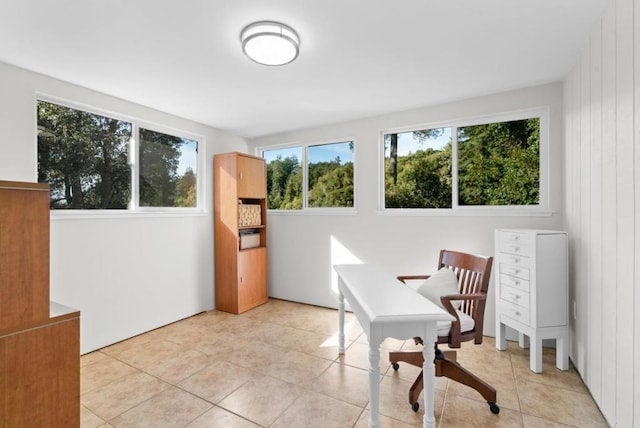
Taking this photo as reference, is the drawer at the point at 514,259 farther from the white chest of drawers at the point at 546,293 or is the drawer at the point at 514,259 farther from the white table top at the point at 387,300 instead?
the white table top at the point at 387,300

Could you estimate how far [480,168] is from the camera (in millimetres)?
3156

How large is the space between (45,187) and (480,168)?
11.2ft

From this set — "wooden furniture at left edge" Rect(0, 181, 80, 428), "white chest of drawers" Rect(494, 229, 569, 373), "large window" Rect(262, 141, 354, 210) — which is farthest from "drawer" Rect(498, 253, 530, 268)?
"wooden furniture at left edge" Rect(0, 181, 80, 428)

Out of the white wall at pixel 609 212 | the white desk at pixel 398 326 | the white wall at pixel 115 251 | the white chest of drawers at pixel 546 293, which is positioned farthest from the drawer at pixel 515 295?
the white wall at pixel 115 251

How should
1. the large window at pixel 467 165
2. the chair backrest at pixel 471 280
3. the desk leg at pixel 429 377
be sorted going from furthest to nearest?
the large window at pixel 467 165 → the chair backrest at pixel 471 280 → the desk leg at pixel 429 377

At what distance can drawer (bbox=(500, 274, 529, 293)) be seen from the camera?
2.48m

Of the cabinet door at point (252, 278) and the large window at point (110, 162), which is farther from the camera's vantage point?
the cabinet door at point (252, 278)

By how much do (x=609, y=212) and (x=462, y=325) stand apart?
3.52 feet

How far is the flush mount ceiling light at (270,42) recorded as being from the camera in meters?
1.88

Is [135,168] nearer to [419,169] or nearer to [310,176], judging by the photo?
[310,176]

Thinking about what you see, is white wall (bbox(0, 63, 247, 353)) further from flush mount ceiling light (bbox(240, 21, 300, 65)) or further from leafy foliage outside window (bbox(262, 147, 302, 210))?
flush mount ceiling light (bbox(240, 21, 300, 65))

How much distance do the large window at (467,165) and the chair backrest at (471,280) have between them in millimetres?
912

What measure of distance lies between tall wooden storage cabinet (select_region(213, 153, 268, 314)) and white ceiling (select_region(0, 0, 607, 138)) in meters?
0.97

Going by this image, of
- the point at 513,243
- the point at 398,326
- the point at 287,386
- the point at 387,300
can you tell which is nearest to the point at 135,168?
the point at 287,386
